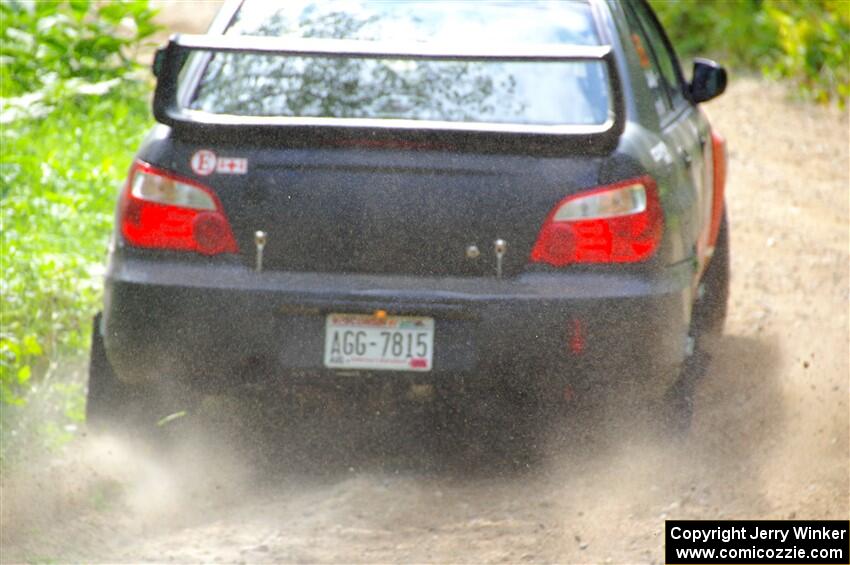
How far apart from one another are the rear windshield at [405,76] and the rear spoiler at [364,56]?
0.38 feet

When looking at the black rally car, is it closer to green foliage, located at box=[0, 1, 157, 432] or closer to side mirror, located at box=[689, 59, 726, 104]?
green foliage, located at box=[0, 1, 157, 432]

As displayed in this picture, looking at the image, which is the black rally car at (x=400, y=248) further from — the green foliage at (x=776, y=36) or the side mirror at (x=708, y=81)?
the green foliage at (x=776, y=36)

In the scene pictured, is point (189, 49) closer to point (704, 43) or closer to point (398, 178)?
point (398, 178)

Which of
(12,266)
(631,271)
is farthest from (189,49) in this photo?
(12,266)

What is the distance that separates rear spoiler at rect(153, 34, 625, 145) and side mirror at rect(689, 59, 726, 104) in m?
1.66

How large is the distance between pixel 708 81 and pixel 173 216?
7.91 ft

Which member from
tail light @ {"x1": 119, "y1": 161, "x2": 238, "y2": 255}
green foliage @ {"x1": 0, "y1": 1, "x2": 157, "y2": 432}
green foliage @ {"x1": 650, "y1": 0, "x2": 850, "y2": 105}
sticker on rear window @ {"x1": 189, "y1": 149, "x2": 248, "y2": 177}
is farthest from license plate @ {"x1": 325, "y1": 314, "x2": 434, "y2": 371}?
green foliage @ {"x1": 650, "y1": 0, "x2": 850, "y2": 105}

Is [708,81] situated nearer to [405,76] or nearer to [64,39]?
[405,76]

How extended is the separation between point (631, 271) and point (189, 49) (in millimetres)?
1390

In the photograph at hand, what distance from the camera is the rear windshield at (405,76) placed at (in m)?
4.72

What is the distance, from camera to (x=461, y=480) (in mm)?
5023

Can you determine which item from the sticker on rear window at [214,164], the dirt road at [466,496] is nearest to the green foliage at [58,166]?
the dirt road at [466,496]

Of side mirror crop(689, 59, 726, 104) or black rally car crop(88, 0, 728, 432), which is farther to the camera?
side mirror crop(689, 59, 726, 104)

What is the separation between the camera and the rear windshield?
4.72 m
